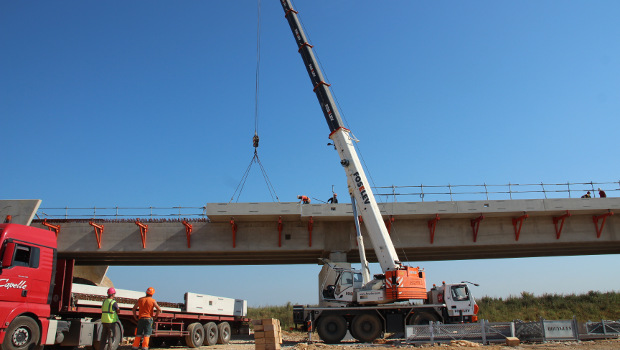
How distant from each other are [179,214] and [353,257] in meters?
10.4

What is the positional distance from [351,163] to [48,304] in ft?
39.4

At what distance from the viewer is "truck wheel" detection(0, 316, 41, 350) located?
11.0 meters

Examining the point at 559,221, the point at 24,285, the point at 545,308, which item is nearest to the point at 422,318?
the point at 559,221

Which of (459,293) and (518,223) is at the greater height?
(518,223)

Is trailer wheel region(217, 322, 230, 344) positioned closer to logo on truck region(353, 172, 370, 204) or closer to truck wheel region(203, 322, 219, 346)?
truck wheel region(203, 322, 219, 346)

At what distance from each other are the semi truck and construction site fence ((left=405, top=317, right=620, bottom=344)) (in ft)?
27.8

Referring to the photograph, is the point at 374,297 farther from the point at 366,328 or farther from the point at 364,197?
the point at 364,197

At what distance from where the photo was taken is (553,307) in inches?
1453

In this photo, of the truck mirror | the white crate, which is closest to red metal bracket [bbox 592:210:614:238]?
the white crate

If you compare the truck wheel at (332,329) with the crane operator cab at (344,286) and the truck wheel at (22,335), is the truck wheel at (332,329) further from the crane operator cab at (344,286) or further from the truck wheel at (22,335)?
the truck wheel at (22,335)

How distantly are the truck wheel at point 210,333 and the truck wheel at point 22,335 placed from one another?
295 inches

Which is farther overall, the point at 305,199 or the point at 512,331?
the point at 305,199

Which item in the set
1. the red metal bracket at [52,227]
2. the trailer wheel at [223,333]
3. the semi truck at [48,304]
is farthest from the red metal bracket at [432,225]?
the red metal bracket at [52,227]

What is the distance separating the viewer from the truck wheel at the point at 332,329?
62.6 feet
